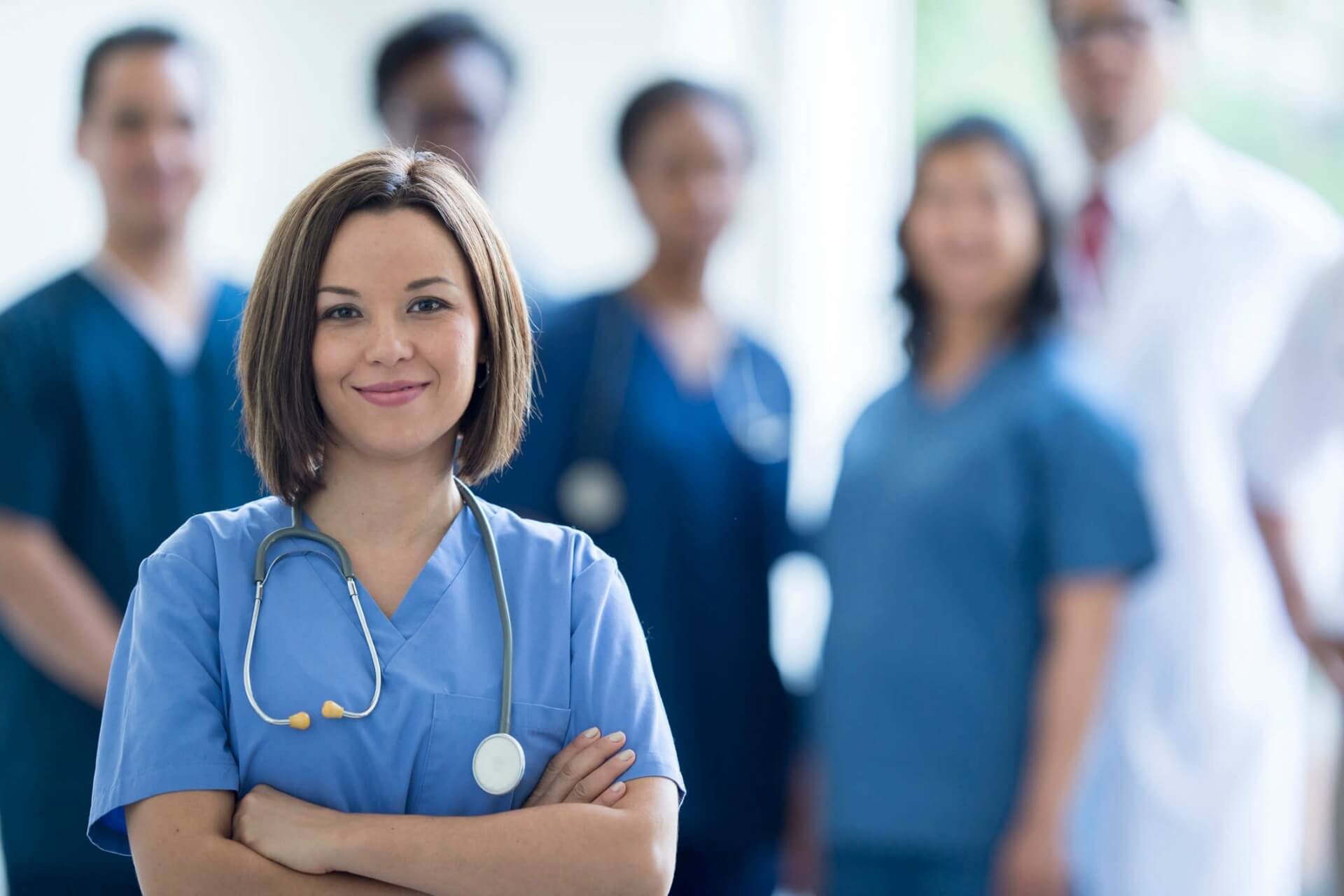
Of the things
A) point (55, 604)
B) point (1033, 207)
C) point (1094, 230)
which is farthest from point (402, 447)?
point (1094, 230)

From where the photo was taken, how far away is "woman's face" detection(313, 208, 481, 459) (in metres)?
0.58

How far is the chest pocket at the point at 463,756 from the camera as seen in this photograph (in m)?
0.60

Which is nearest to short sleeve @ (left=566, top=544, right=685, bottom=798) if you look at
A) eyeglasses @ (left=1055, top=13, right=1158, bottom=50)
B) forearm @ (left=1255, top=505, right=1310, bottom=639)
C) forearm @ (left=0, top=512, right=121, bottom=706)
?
forearm @ (left=0, top=512, right=121, bottom=706)

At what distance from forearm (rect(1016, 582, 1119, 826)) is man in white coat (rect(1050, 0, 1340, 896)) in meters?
0.34

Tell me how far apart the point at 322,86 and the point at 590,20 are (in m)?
1.31

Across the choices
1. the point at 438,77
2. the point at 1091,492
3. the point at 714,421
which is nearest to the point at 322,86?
the point at 438,77

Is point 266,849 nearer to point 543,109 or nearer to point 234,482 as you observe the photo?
point 234,482

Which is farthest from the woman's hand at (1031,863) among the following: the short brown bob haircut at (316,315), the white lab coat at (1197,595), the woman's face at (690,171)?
the short brown bob haircut at (316,315)

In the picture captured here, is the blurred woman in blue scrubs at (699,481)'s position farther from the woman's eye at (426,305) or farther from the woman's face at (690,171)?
the woman's eye at (426,305)

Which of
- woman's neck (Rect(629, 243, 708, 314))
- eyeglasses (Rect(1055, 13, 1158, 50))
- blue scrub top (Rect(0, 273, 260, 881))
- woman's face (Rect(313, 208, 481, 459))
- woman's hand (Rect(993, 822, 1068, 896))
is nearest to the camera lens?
woman's face (Rect(313, 208, 481, 459))

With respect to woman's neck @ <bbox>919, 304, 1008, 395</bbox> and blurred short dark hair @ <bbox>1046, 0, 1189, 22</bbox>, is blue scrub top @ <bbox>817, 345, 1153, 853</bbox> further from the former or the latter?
blurred short dark hair @ <bbox>1046, 0, 1189, 22</bbox>

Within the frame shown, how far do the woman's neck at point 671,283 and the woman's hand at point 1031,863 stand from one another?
2.15ft

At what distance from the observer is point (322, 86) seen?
1502mm

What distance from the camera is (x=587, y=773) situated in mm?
625
